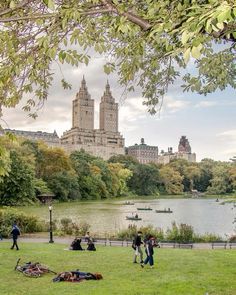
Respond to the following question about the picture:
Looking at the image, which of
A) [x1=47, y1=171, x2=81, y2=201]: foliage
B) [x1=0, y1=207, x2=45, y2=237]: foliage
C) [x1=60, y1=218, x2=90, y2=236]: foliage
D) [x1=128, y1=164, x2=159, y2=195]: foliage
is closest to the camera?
[x1=0, y1=207, x2=45, y2=237]: foliage

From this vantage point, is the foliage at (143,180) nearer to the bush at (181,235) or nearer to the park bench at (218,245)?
the bush at (181,235)

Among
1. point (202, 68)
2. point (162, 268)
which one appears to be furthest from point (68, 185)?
point (202, 68)

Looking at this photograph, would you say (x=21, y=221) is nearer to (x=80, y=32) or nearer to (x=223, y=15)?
(x=80, y=32)

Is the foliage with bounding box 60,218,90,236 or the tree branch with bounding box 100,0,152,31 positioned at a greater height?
the tree branch with bounding box 100,0,152,31

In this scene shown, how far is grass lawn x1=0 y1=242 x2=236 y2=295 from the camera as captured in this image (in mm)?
12945

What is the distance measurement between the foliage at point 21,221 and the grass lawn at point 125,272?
8.42 metres

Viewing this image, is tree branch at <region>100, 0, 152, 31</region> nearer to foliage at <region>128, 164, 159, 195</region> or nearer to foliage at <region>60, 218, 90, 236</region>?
foliage at <region>60, 218, 90, 236</region>

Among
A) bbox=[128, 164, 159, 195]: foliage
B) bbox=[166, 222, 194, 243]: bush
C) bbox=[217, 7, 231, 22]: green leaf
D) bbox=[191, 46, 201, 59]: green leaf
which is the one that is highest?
bbox=[128, 164, 159, 195]: foliage

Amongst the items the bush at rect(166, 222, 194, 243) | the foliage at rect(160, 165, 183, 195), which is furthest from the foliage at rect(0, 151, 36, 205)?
the foliage at rect(160, 165, 183, 195)

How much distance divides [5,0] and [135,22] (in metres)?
2.18

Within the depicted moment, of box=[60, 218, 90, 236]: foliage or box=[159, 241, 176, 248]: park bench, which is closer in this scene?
box=[159, 241, 176, 248]: park bench

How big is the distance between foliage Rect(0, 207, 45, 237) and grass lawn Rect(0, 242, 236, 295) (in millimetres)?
8421

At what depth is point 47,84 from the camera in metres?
8.95

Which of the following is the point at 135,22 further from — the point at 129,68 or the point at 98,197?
the point at 98,197
